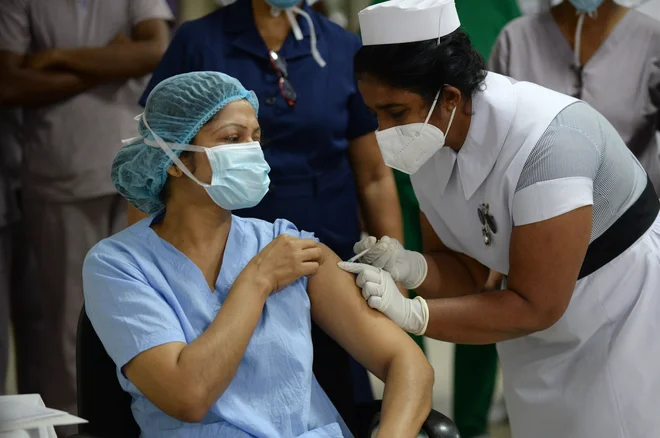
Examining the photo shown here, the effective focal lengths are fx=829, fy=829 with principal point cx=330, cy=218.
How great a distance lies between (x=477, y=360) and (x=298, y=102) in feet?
3.92

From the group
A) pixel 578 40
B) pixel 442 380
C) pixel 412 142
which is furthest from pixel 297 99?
pixel 442 380

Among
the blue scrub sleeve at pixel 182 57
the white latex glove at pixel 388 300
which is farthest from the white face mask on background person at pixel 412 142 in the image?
the blue scrub sleeve at pixel 182 57

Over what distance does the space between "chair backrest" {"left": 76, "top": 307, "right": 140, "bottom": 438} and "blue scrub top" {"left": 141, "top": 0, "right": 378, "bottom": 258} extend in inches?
27.4

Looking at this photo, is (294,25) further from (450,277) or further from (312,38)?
(450,277)

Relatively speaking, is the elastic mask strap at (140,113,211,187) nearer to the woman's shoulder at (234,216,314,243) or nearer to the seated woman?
the seated woman

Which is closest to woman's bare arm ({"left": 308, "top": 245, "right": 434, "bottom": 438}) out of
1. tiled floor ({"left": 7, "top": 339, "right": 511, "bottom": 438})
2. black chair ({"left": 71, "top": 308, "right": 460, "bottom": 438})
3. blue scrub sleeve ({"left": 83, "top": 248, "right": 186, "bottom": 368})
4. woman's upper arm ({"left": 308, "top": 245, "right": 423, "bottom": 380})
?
woman's upper arm ({"left": 308, "top": 245, "right": 423, "bottom": 380})

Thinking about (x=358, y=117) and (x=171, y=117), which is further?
(x=358, y=117)

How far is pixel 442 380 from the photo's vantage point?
3420 mm

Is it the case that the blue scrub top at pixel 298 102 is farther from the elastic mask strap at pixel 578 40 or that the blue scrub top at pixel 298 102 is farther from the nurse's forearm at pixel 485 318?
the elastic mask strap at pixel 578 40

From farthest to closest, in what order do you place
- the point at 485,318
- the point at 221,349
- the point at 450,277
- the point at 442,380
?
the point at 442,380 < the point at 450,277 < the point at 485,318 < the point at 221,349

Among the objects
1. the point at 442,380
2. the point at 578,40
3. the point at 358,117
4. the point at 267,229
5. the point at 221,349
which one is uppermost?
the point at 578,40

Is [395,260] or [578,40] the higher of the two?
[578,40]

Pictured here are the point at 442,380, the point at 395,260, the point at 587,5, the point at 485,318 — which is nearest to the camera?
the point at 485,318

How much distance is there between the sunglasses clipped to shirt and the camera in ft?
7.22
